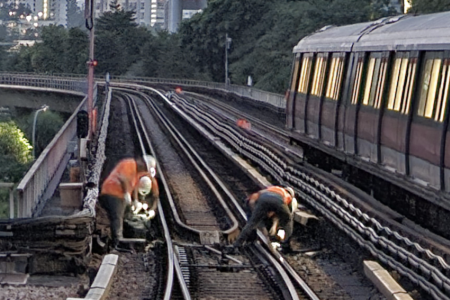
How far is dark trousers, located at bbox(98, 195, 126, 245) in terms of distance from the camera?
16781mm

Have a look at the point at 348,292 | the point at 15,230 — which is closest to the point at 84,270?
the point at 15,230

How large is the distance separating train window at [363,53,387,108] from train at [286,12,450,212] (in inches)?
0.6

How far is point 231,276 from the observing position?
48.8ft

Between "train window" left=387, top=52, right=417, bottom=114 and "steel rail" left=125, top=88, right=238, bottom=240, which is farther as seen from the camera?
"steel rail" left=125, top=88, right=238, bottom=240

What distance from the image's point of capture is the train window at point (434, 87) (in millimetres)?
14070

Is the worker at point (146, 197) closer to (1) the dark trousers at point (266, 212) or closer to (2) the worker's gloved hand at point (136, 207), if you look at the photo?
(2) the worker's gloved hand at point (136, 207)

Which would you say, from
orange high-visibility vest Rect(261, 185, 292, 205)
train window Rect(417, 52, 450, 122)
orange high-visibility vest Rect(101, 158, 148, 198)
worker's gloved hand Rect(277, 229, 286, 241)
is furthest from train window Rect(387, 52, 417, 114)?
orange high-visibility vest Rect(101, 158, 148, 198)

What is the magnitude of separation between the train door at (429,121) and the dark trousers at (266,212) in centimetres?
191

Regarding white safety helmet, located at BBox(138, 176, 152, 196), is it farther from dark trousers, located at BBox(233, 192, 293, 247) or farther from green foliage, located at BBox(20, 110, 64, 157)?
green foliage, located at BBox(20, 110, 64, 157)

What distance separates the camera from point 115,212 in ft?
55.3

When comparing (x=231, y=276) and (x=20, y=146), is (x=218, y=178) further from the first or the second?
(x=20, y=146)

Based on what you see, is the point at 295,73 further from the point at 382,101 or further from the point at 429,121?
the point at 429,121

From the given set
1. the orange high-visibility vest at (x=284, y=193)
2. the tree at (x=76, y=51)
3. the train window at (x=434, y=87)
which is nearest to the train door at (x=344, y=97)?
the orange high-visibility vest at (x=284, y=193)

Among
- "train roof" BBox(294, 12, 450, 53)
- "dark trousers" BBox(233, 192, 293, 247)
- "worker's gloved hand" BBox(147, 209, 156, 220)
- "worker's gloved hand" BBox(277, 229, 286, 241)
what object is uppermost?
"train roof" BBox(294, 12, 450, 53)
